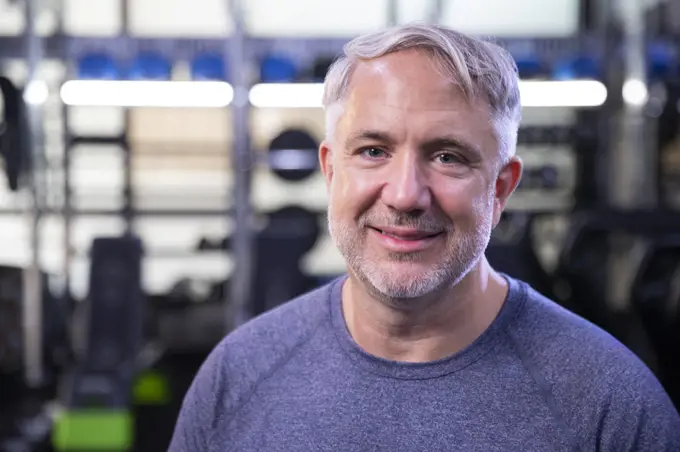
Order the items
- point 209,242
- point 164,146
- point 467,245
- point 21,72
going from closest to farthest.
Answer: point 467,245
point 209,242
point 164,146
point 21,72

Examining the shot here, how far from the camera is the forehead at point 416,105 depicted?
103 cm

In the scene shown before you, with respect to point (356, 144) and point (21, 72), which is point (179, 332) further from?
point (356, 144)

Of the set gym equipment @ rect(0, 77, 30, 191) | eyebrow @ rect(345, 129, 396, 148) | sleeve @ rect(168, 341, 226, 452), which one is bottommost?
gym equipment @ rect(0, 77, 30, 191)

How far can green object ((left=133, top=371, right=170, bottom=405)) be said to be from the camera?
416 centimetres

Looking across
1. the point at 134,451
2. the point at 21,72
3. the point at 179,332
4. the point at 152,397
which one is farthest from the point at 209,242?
the point at 21,72

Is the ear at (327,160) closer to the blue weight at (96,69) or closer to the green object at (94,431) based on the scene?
the green object at (94,431)

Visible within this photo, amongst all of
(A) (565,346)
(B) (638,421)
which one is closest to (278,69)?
(A) (565,346)

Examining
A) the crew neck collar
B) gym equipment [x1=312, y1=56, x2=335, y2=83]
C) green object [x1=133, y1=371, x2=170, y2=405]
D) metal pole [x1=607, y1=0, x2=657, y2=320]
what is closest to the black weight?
green object [x1=133, y1=371, x2=170, y2=405]

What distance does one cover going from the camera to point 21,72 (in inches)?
233

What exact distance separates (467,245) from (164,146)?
468 centimetres

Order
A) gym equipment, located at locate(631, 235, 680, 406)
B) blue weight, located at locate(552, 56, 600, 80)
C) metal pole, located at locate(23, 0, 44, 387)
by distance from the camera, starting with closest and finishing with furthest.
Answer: gym equipment, located at locate(631, 235, 680, 406) → metal pole, located at locate(23, 0, 44, 387) → blue weight, located at locate(552, 56, 600, 80)

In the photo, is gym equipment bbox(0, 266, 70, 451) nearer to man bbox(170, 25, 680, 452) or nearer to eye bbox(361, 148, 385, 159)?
man bbox(170, 25, 680, 452)

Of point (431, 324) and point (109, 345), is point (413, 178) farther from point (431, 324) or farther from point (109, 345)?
point (109, 345)

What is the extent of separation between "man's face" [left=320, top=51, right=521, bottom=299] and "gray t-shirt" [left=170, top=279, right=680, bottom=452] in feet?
0.41
